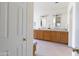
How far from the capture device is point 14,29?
1.78 m

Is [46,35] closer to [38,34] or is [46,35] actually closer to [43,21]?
[38,34]

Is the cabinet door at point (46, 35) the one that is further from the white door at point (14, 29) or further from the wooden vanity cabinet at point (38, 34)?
the white door at point (14, 29)

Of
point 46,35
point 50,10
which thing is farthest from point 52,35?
point 50,10

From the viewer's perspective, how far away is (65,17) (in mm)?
6074

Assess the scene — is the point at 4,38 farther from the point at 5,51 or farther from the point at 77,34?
the point at 77,34

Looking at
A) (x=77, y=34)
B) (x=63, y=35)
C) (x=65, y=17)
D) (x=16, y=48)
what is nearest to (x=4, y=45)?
(x=16, y=48)

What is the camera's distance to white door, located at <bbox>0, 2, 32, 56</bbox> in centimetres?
162

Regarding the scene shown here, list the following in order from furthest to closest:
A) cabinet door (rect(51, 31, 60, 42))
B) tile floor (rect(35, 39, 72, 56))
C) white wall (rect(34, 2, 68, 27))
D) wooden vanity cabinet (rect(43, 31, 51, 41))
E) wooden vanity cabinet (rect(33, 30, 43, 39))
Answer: wooden vanity cabinet (rect(33, 30, 43, 39)) < wooden vanity cabinet (rect(43, 31, 51, 41)) < cabinet door (rect(51, 31, 60, 42)) < white wall (rect(34, 2, 68, 27)) < tile floor (rect(35, 39, 72, 56))

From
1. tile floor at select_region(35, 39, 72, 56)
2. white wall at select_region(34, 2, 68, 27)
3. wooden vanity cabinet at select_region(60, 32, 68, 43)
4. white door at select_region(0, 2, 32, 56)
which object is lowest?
tile floor at select_region(35, 39, 72, 56)

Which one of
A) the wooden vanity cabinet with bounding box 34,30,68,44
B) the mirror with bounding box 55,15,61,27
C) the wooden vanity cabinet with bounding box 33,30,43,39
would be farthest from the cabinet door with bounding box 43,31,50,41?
the mirror with bounding box 55,15,61,27

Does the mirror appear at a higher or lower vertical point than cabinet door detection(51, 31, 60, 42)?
higher

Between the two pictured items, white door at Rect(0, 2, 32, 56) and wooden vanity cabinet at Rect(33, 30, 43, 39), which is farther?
wooden vanity cabinet at Rect(33, 30, 43, 39)

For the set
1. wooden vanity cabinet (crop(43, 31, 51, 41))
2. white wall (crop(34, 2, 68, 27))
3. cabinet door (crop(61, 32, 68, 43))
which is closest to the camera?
cabinet door (crop(61, 32, 68, 43))

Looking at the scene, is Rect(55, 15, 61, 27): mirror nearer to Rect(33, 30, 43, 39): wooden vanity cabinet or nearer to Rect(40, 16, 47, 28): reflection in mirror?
Rect(40, 16, 47, 28): reflection in mirror
